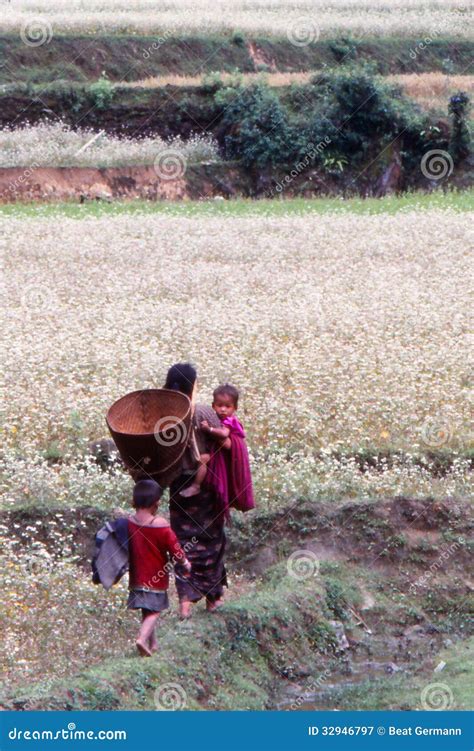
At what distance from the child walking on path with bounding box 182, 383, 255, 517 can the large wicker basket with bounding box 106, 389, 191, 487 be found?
0.29m

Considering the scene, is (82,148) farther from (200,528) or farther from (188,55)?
(200,528)

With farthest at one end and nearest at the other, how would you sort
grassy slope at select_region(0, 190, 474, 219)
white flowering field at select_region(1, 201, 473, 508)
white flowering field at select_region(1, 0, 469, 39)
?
white flowering field at select_region(1, 0, 469, 39)
grassy slope at select_region(0, 190, 474, 219)
white flowering field at select_region(1, 201, 473, 508)

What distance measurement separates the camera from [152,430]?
6770 millimetres

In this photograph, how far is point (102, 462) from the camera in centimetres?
1004

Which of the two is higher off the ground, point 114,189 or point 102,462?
point 102,462

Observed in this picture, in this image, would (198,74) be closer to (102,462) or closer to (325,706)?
(102,462)

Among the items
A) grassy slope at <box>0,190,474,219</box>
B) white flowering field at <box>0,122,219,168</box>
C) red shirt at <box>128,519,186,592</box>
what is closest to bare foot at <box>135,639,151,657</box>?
red shirt at <box>128,519,186,592</box>

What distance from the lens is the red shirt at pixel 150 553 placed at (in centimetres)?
646

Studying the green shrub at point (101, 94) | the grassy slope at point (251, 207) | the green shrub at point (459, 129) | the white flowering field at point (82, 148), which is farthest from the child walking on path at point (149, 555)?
the green shrub at point (101, 94)

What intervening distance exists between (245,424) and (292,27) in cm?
3501

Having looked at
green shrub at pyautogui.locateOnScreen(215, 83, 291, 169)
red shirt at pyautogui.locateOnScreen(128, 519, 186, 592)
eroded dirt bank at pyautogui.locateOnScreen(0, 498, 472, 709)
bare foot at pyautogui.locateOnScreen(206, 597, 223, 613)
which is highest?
red shirt at pyautogui.locateOnScreen(128, 519, 186, 592)

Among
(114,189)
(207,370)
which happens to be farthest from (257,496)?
(114,189)

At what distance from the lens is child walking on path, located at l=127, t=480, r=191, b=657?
6.45 metres

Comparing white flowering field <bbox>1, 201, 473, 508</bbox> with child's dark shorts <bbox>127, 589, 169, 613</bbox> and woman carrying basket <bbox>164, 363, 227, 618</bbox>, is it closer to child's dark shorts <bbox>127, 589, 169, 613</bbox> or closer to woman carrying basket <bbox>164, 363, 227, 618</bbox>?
woman carrying basket <bbox>164, 363, 227, 618</bbox>
